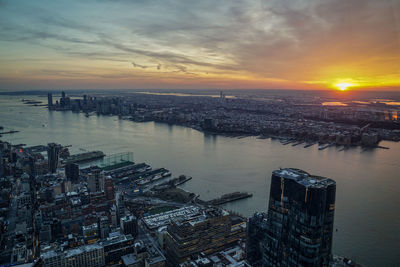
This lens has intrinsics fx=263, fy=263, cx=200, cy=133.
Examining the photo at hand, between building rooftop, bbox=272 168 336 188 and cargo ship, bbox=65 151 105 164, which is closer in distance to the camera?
building rooftop, bbox=272 168 336 188

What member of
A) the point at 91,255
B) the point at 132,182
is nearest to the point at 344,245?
the point at 91,255

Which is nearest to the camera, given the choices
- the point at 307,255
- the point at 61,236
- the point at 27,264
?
the point at 307,255

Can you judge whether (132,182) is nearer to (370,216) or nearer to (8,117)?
(370,216)

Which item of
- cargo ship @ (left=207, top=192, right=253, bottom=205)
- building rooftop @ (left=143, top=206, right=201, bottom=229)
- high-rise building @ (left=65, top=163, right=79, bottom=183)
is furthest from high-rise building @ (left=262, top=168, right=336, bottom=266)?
high-rise building @ (left=65, top=163, right=79, bottom=183)

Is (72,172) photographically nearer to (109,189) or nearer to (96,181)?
(96,181)

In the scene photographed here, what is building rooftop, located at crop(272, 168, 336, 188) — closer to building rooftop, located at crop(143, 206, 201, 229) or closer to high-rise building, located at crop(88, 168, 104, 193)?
building rooftop, located at crop(143, 206, 201, 229)

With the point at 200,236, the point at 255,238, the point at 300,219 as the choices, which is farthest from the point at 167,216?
the point at 300,219

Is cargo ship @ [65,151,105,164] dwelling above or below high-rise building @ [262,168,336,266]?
below

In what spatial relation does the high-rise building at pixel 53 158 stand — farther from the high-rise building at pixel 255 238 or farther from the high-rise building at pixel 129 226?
the high-rise building at pixel 255 238
